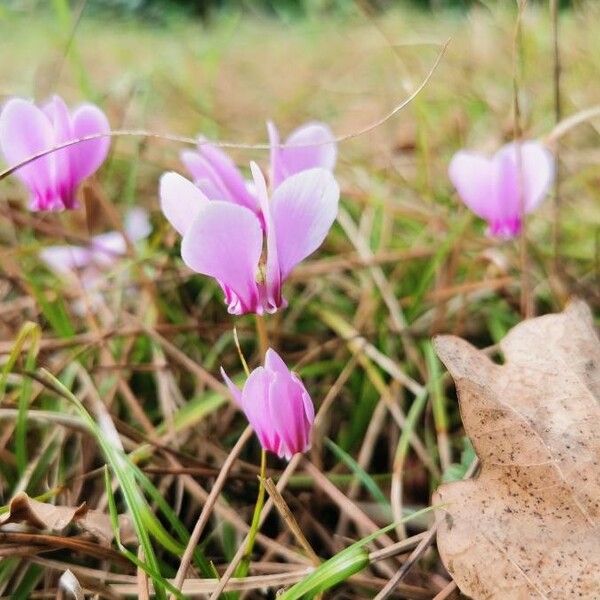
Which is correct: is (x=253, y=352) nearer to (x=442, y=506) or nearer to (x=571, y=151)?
(x=442, y=506)

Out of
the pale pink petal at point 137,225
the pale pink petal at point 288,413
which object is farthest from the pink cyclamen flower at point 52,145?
the pale pink petal at point 137,225

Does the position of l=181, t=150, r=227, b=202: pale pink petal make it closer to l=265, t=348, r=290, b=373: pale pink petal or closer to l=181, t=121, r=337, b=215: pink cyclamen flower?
l=181, t=121, r=337, b=215: pink cyclamen flower

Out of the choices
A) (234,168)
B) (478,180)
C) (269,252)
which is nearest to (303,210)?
(269,252)

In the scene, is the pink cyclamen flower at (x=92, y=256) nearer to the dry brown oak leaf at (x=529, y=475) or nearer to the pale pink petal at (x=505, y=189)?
the pale pink petal at (x=505, y=189)

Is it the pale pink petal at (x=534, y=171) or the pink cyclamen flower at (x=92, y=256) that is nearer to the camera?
the pale pink petal at (x=534, y=171)

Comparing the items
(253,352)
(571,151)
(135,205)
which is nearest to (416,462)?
(253,352)

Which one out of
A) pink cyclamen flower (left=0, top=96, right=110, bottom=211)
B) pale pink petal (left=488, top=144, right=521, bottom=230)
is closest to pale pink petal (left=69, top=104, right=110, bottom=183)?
pink cyclamen flower (left=0, top=96, right=110, bottom=211)

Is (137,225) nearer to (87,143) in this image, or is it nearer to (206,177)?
(87,143)
